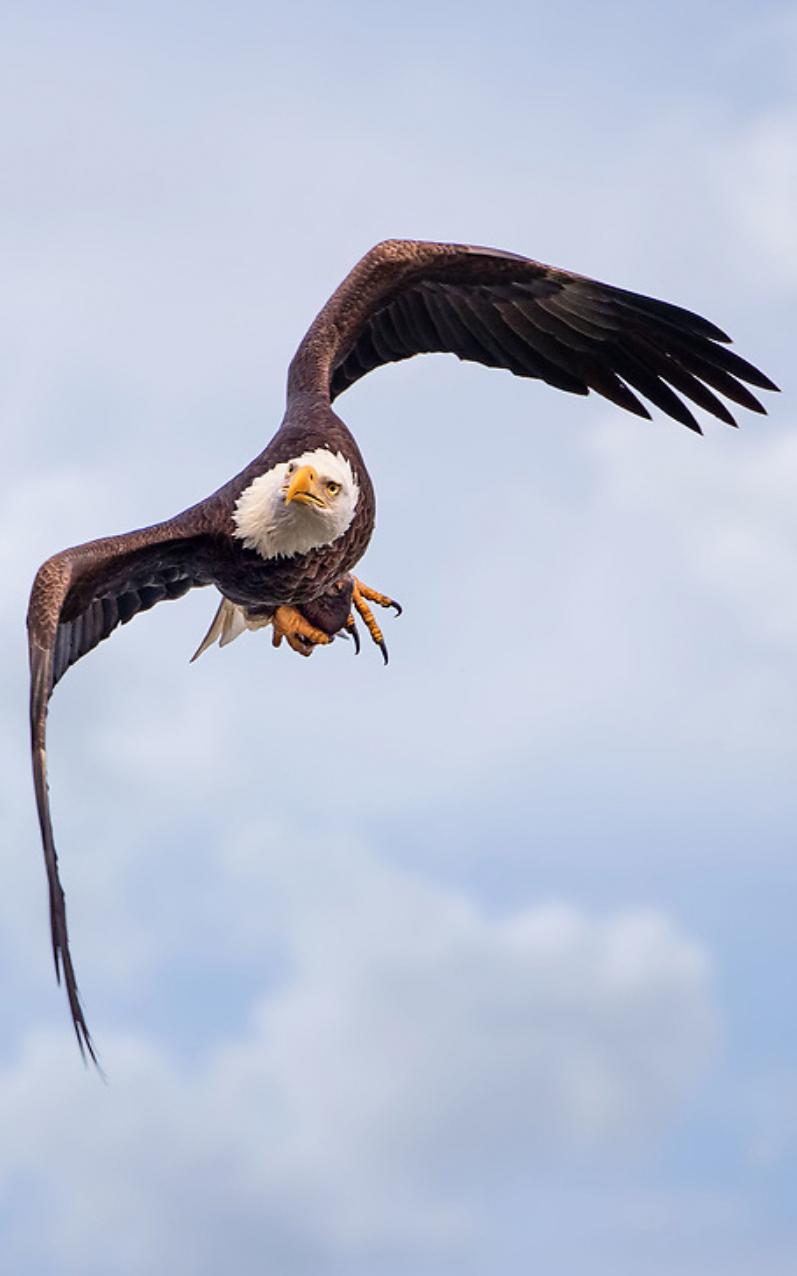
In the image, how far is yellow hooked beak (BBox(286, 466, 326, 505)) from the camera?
384 inches

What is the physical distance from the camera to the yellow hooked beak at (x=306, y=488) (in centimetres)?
974

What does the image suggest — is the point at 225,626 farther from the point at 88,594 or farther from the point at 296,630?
the point at 88,594

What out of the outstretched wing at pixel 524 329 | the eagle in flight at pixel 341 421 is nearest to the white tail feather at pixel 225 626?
the eagle in flight at pixel 341 421

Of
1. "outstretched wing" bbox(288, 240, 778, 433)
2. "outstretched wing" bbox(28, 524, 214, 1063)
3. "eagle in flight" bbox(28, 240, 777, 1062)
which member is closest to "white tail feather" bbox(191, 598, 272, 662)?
"eagle in flight" bbox(28, 240, 777, 1062)

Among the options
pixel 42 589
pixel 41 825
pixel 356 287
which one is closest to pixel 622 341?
pixel 356 287

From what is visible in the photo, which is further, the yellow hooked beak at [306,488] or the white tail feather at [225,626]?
the white tail feather at [225,626]

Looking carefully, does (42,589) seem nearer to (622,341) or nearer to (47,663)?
(47,663)

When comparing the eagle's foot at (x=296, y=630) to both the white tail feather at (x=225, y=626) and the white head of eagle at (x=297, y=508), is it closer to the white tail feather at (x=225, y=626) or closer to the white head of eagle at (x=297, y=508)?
the white tail feather at (x=225, y=626)

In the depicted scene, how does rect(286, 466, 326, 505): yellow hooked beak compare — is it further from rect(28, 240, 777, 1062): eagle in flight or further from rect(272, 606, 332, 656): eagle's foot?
rect(272, 606, 332, 656): eagle's foot

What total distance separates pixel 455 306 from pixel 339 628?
5.98 ft

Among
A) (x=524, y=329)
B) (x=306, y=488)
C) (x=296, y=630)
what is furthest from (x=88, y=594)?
(x=524, y=329)

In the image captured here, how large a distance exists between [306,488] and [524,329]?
2227mm

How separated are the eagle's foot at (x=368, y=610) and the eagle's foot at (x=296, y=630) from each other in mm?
205

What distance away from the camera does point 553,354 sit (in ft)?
37.8
